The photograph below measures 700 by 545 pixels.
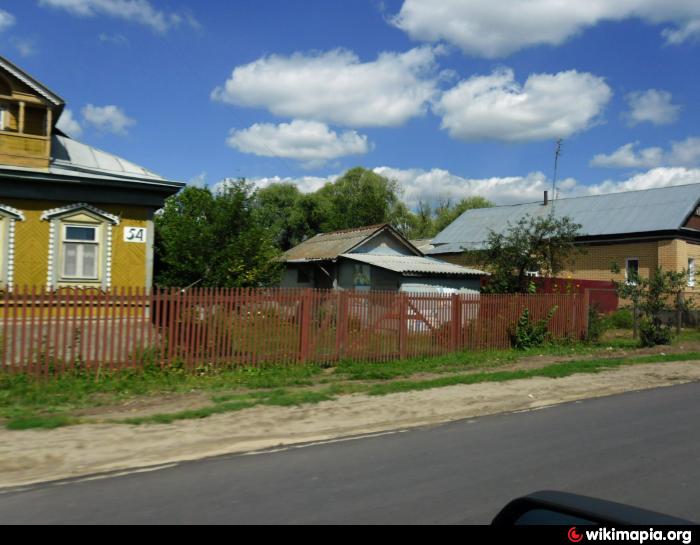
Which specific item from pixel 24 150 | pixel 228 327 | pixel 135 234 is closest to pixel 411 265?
pixel 135 234

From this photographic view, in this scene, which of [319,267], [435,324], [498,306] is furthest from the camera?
[319,267]

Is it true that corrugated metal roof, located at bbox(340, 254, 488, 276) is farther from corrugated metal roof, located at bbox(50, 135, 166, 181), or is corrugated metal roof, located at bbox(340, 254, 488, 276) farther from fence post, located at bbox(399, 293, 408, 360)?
corrugated metal roof, located at bbox(50, 135, 166, 181)

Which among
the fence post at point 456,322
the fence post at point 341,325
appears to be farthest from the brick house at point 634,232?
the fence post at point 341,325

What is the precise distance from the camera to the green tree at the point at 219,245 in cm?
1912

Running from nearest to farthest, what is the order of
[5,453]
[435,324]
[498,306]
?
[5,453] → [435,324] → [498,306]

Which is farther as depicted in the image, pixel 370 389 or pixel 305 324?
pixel 305 324

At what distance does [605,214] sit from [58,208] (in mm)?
27830

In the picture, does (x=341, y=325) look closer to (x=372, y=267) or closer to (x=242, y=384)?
(x=242, y=384)

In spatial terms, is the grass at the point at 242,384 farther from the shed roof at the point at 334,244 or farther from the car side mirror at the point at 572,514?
the shed roof at the point at 334,244

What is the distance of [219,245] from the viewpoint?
65.1 ft
